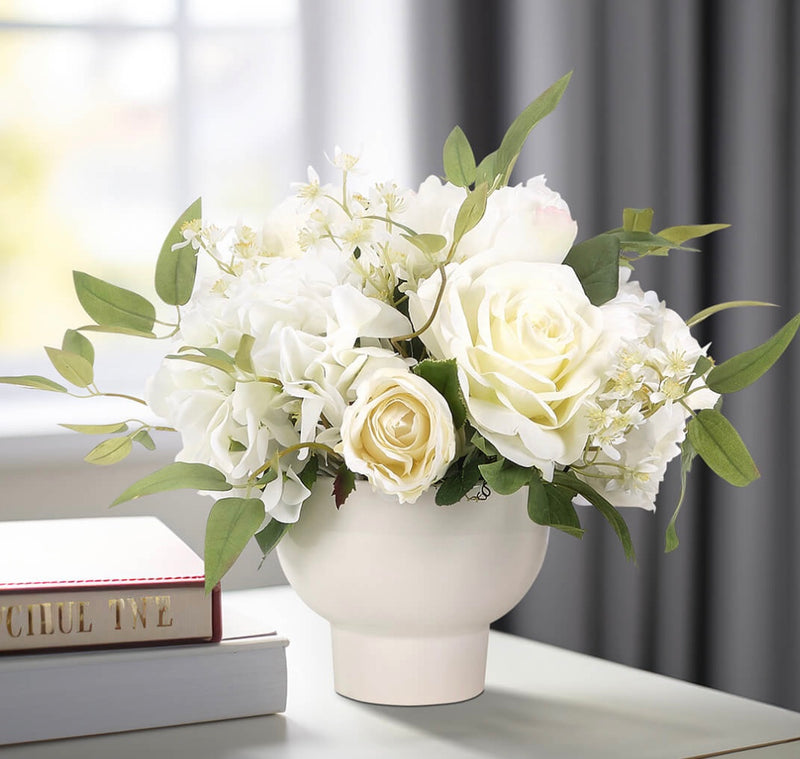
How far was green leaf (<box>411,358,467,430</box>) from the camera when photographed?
2.02 ft

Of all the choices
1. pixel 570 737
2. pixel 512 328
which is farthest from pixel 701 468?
pixel 512 328

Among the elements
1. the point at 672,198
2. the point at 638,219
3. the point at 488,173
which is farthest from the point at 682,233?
the point at 672,198

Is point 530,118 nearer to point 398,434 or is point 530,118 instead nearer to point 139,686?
A: point 398,434

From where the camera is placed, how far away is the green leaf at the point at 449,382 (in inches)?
24.2

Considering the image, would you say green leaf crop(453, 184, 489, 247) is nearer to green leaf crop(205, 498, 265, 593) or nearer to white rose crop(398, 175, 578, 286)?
white rose crop(398, 175, 578, 286)

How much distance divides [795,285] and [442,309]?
0.83 metres

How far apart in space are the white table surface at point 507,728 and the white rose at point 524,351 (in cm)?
20

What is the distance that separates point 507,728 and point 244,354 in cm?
30

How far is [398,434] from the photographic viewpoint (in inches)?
23.9

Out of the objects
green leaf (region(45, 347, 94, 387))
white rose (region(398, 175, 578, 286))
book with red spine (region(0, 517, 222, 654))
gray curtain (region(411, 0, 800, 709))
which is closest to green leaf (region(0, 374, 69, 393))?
green leaf (region(45, 347, 94, 387))

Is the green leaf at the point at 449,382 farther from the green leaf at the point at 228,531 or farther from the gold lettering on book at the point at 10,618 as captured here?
the gold lettering on book at the point at 10,618

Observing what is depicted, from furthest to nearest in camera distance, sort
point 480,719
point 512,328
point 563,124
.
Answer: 1. point 563,124
2. point 480,719
3. point 512,328

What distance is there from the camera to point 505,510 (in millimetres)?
684

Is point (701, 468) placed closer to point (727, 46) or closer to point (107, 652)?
point (727, 46)
